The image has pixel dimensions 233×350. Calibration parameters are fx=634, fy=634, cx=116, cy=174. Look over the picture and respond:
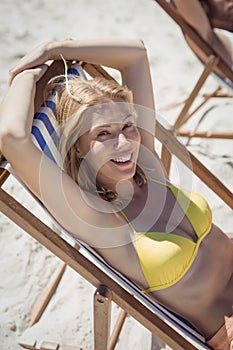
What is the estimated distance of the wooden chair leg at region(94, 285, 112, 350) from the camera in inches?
54.2

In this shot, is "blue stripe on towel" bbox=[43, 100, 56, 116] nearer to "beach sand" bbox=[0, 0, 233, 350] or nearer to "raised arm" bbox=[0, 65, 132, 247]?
"raised arm" bbox=[0, 65, 132, 247]

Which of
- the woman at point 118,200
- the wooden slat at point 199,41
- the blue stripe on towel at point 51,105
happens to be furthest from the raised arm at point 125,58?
the wooden slat at point 199,41

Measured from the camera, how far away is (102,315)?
1435mm

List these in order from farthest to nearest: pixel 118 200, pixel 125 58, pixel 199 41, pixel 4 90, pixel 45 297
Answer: pixel 4 90 < pixel 199 41 < pixel 45 297 < pixel 125 58 < pixel 118 200

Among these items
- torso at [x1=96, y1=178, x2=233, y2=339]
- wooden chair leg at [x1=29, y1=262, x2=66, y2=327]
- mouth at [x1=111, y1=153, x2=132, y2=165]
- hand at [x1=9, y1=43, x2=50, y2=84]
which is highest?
hand at [x1=9, y1=43, x2=50, y2=84]

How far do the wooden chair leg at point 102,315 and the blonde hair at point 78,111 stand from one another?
0.25m

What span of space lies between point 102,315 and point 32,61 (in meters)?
0.62

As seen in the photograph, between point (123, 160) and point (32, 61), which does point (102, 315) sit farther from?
point (32, 61)

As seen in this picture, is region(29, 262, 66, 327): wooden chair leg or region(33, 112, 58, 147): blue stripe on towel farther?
region(29, 262, 66, 327): wooden chair leg

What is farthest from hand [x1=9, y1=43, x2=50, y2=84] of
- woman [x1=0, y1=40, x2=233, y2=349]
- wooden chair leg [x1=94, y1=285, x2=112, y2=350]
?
wooden chair leg [x1=94, y1=285, x2=112, y2=350]

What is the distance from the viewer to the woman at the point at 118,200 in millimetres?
1373

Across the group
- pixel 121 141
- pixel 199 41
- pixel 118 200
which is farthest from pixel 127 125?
pixel 199 41

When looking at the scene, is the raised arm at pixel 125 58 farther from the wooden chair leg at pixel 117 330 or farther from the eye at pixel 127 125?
the wooden chair leg at pixel 117 330

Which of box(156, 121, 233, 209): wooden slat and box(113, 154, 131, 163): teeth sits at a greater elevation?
box(113, 154, 131, 163): teeth
